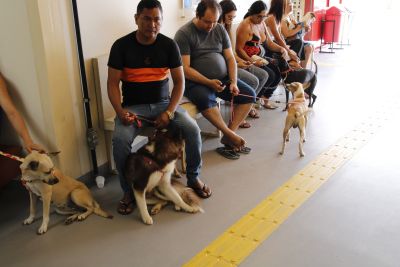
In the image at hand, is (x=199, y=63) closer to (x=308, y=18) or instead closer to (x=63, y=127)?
(x=63, y=127)

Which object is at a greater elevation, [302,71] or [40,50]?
[40,50]

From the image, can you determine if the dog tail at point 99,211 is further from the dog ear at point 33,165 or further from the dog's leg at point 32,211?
the dog ear at point 33,165

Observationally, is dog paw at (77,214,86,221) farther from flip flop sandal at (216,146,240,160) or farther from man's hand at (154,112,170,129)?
flip flop sandal at (216,146,240,160)

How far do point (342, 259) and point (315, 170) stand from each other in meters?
1.08

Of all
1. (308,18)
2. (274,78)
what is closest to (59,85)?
(274,78)

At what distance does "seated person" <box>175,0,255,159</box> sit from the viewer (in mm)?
3062

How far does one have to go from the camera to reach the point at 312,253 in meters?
1.98

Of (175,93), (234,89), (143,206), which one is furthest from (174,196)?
(234,89)

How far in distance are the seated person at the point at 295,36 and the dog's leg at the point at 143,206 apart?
11.9ft

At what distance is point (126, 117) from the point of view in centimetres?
239

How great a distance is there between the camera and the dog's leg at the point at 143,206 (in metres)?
2.25

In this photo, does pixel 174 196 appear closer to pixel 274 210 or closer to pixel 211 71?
pixel 274 210

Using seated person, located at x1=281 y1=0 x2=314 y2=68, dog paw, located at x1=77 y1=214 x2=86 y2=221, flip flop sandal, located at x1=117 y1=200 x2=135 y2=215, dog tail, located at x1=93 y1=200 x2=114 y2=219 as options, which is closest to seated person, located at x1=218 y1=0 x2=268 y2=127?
seated person, located at x1=281 y1=0 x2=314 y2=68

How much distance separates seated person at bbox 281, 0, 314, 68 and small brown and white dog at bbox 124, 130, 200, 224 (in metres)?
3.36
